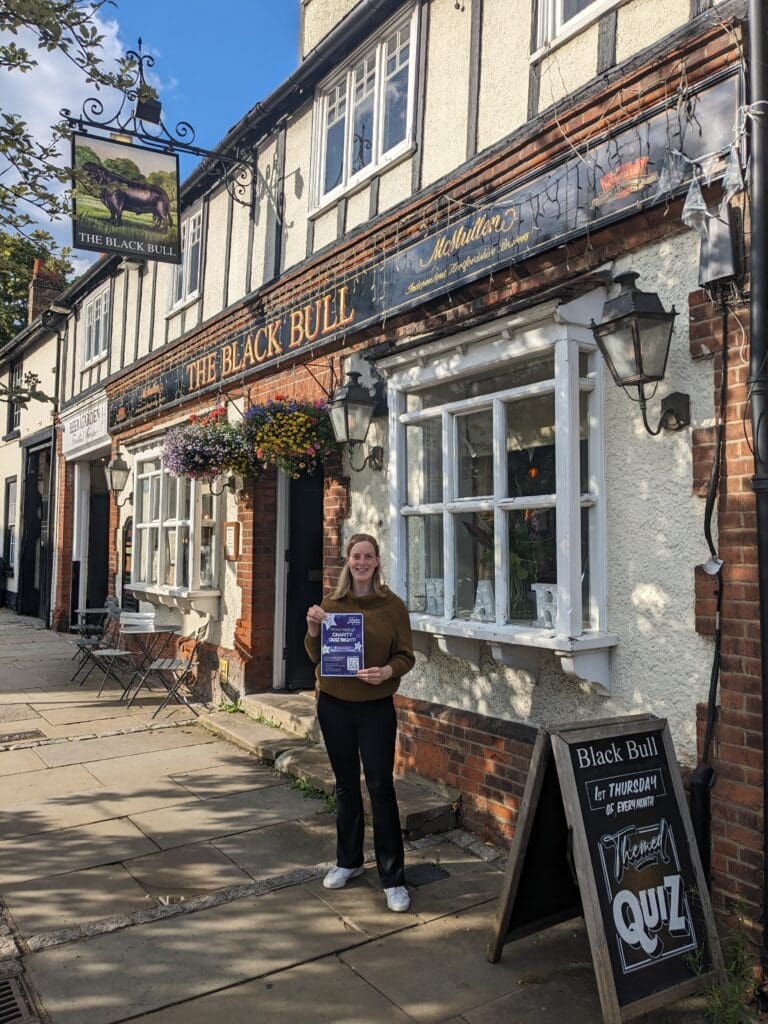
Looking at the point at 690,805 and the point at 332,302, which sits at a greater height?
the point at 332,302

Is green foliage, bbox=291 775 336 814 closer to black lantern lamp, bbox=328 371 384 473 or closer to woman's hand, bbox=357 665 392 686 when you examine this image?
woman's hand, bbox=357 665 392 686

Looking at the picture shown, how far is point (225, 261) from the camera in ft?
28.4

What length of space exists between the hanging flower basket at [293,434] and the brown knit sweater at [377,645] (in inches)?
91.4

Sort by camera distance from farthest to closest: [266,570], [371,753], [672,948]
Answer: [266,570] < [371,753] < [672,948]

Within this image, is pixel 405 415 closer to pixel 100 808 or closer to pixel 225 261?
pixel 100 808

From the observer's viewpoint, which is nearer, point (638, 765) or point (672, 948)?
point (672, 948)

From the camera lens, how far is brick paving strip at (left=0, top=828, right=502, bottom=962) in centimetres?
352

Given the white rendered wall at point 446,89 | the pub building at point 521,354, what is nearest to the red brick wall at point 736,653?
the pub building at point 521,354

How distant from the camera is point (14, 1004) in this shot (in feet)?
10.1

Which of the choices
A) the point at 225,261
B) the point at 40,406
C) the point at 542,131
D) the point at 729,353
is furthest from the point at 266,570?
the point at 40,406

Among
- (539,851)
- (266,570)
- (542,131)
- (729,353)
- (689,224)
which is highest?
(542,131)

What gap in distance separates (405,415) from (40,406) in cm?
1369

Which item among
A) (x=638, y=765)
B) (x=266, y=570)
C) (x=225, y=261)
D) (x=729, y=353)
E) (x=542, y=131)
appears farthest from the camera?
(x=225, y=261)

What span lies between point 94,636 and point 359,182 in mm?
8507
